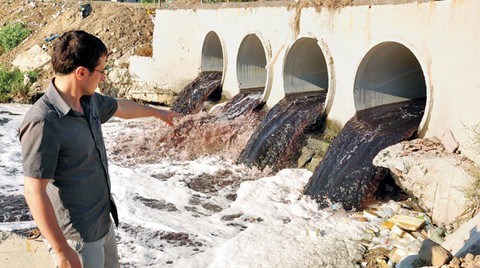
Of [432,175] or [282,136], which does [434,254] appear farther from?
[282,136]

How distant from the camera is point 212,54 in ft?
47.3

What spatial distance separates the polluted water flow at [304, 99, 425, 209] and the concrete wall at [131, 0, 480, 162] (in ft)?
1.33

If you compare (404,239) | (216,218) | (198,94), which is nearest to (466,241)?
(404,239)

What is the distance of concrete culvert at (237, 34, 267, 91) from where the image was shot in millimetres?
12402

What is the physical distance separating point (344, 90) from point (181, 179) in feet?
9.99

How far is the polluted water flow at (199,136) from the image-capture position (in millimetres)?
9938

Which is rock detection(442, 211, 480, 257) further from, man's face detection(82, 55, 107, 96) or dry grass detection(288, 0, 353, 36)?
dry grass detection(288, 0, 353, 36)

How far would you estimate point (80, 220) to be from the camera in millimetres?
2562

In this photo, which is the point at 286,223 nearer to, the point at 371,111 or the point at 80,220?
the point at 371,111

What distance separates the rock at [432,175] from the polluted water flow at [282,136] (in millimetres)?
2254

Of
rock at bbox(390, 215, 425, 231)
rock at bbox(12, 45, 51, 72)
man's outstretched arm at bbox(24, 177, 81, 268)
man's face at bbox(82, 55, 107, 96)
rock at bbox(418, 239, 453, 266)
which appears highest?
man's face at bbox(82, 55, 107, 96)


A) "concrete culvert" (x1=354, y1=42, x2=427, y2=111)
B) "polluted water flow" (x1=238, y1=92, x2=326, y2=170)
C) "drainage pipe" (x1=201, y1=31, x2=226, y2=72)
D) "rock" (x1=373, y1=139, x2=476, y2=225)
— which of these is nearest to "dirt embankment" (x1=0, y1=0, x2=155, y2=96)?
"drainage pipe" (x1=201, y1=31, x2=226, y2=72)

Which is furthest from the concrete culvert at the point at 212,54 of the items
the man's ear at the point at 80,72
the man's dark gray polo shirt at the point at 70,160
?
the man's ear at the point at 80,72

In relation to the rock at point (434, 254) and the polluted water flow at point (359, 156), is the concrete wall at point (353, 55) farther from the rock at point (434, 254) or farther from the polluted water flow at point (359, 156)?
the rock at point (434, 254)
